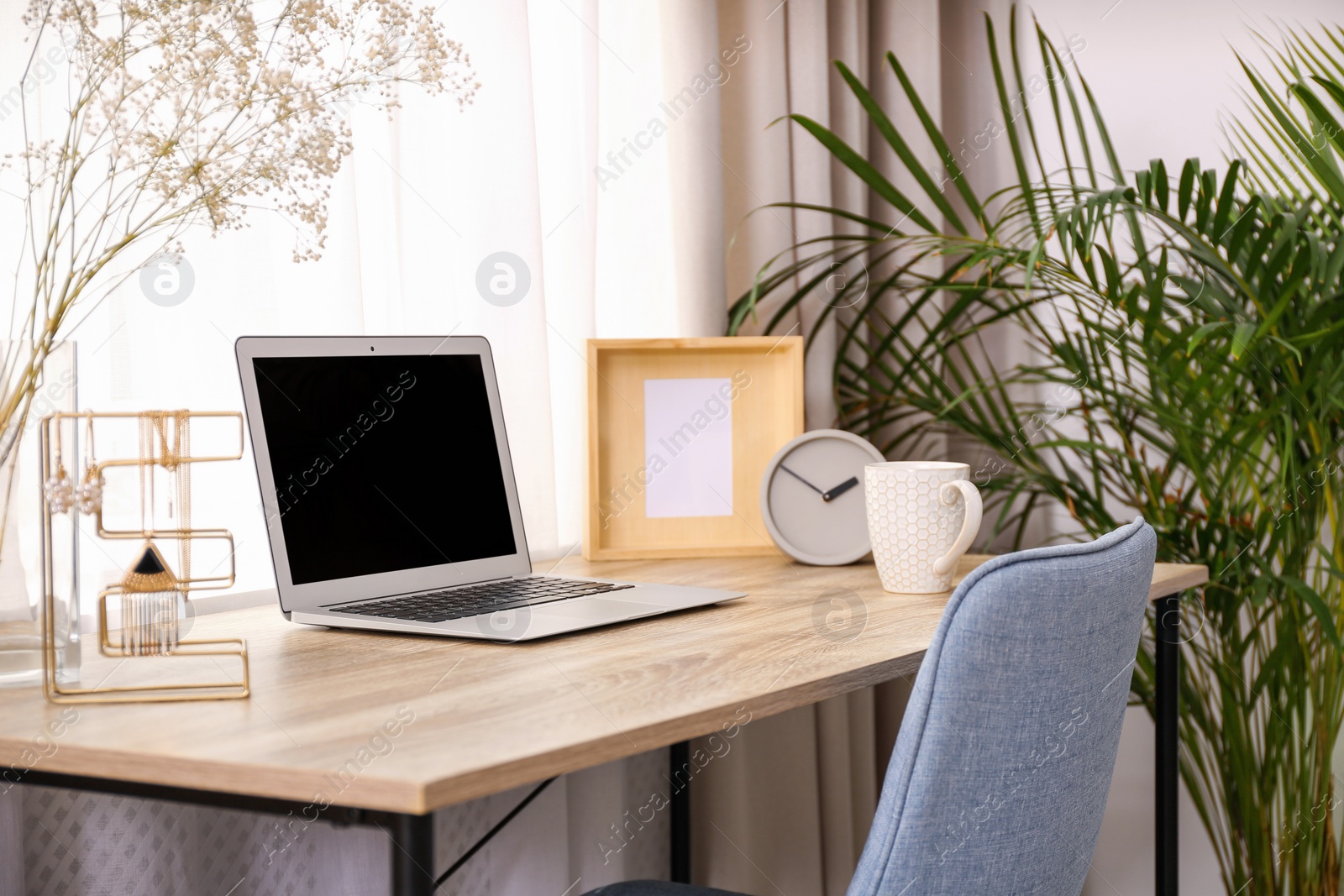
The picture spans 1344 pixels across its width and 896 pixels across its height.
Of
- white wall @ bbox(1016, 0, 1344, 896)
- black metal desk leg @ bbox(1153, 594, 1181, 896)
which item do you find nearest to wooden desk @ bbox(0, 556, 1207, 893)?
black metal desk leg @ bbox(1153, 594, 1181, 896)

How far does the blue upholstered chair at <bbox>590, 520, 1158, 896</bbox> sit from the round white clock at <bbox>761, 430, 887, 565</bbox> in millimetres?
668

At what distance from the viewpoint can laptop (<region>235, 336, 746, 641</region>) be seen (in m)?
1.10

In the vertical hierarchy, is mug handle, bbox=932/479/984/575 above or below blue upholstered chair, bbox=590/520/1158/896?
above

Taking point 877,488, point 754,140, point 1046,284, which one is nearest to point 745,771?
point 877,488

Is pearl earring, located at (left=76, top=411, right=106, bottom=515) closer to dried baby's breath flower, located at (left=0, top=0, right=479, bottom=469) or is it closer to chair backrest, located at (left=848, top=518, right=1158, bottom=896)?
dried baby's breath flower, located at (left=0, top=0, right=479, bottom=469)

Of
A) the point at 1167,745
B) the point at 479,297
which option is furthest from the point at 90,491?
the point at 1167,745

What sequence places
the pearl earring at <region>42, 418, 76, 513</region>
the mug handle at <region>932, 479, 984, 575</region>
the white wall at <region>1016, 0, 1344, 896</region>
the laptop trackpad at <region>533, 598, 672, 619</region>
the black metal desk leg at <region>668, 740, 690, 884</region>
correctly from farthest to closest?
1. the white wall at <region>1016, 0, 1344, 896</region>
2. the black metal desk leg at <region>668, 740, 690, 884</region>
3. the mug handle at <region>932, 479, 984, 575</region>
4. the laptop trackpad at <region>533, 598, 672, 619</region>
5. the pearl earring at <region>42, 418, 76, 513</region>

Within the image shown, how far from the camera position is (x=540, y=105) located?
161cm

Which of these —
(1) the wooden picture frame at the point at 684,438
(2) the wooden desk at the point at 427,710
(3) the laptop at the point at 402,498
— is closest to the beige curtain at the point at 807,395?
(1) the wooden picture frame at the point at 684,438

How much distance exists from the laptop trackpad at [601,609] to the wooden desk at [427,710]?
0.02 metres

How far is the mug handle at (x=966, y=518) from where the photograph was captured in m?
1.22

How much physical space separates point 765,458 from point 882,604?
16.7 inches

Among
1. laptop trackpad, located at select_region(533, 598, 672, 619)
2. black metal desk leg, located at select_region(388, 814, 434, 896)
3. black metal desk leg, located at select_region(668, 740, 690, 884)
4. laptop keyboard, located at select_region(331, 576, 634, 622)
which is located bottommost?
black metal desk leg, located at select_region(668, 740, 690, 884)

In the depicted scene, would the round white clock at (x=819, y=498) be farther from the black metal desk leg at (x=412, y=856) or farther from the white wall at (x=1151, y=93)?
the white wall at (x=1151, y=93)
